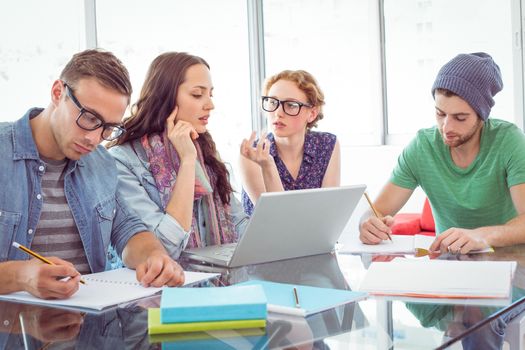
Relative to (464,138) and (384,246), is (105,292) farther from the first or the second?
(464,138)

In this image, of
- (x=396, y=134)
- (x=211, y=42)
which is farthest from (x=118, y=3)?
(x=396, y=134)

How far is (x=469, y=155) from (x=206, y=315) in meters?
1.62

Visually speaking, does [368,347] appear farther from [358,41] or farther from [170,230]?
[358,41]

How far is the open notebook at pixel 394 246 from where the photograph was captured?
199 cm

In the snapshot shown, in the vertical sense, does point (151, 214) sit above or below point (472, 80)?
below

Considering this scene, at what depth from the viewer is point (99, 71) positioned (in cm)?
180

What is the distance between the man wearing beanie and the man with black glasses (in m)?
0.80

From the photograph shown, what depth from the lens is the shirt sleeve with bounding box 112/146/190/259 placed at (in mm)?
1992

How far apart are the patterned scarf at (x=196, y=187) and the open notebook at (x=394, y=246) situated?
1.42 feet

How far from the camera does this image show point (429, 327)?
3.88 feet

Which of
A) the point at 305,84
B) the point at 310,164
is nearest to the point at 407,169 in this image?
the point at 310,164

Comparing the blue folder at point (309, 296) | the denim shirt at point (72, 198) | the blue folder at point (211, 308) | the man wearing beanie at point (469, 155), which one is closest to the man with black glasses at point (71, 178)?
the denim shirt at point (72, 198)

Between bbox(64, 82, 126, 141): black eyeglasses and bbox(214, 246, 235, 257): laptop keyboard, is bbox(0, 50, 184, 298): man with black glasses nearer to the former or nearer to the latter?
bbox(64, 82, 126, 141): black eyeglasses

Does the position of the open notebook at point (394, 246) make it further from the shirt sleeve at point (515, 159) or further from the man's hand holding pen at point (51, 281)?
the man's hand holding pen at point (51, 281)
